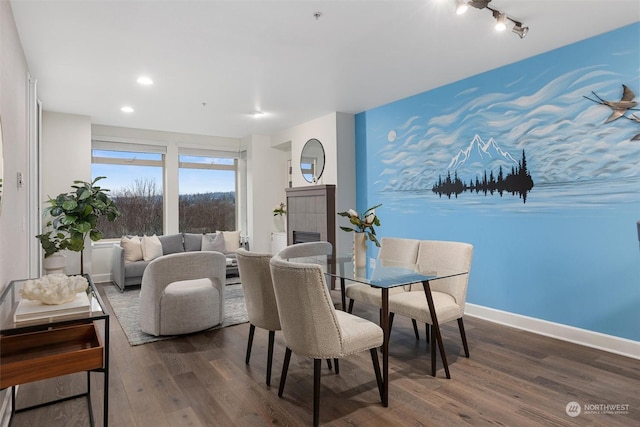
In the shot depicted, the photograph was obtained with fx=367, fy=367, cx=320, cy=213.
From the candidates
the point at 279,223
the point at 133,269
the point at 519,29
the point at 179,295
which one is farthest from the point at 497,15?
the point at 133,269

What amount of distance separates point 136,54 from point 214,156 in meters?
3.93

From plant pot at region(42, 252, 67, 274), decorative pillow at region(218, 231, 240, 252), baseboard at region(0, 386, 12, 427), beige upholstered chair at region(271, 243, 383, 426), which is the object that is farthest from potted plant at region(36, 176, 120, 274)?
beige upholstered chair at region(271, 243, 383, 426)

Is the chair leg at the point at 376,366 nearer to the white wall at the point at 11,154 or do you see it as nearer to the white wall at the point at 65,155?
the white wall at the point at 11,154

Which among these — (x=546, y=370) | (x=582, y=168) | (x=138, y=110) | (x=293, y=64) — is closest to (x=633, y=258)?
(x=582, y=168)

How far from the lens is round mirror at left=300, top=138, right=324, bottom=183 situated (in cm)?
574

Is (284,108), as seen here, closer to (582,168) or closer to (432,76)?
(432,76)

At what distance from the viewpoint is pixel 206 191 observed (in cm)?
721

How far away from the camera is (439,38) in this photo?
3.11 m

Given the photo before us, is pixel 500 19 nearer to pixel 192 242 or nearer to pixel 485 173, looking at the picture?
pixel 485 173

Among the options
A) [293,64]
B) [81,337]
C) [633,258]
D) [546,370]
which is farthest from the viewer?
[293,64]

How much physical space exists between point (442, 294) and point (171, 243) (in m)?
4.67

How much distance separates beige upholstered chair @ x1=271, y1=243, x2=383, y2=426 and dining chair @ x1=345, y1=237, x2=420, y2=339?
952mm

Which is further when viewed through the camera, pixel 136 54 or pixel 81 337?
pixel 136 54

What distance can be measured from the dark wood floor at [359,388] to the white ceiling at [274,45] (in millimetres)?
2616
